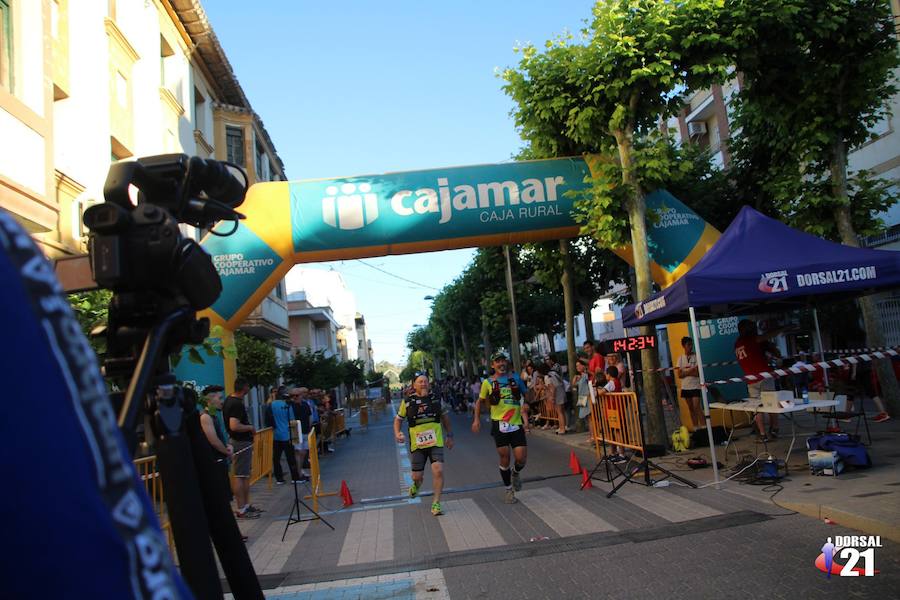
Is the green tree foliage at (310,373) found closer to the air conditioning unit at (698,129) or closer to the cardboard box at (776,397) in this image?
the air conditioning unit at (698,129)

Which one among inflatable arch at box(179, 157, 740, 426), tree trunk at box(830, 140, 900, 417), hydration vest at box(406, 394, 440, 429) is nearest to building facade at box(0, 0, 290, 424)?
inflatable arch at box(179, 157, 740, 426)

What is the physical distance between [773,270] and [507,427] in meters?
3.92

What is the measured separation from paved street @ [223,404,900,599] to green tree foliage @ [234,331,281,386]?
9.75 meters

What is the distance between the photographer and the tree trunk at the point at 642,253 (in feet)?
38.7

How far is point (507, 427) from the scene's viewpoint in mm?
9484

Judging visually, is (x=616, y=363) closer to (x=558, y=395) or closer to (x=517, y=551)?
(x=558, y=395)

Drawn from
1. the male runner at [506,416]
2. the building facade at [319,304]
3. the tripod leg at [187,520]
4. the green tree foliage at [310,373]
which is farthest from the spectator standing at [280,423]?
the building facade at [319,304]

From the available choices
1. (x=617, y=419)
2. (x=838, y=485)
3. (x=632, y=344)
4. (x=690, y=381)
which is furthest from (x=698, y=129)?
(x=838, y=485)

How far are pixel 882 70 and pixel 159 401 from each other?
43.3 feet

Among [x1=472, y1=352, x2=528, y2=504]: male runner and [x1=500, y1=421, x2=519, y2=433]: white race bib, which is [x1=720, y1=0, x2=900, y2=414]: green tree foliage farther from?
[x1=500, y1=421, x2=519, y2=433]: white race bib

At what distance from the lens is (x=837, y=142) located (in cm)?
1224

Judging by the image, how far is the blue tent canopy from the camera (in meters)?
8.51

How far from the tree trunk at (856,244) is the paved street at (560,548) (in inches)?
234

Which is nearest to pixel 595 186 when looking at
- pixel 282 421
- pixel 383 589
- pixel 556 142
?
pixel 556 142
